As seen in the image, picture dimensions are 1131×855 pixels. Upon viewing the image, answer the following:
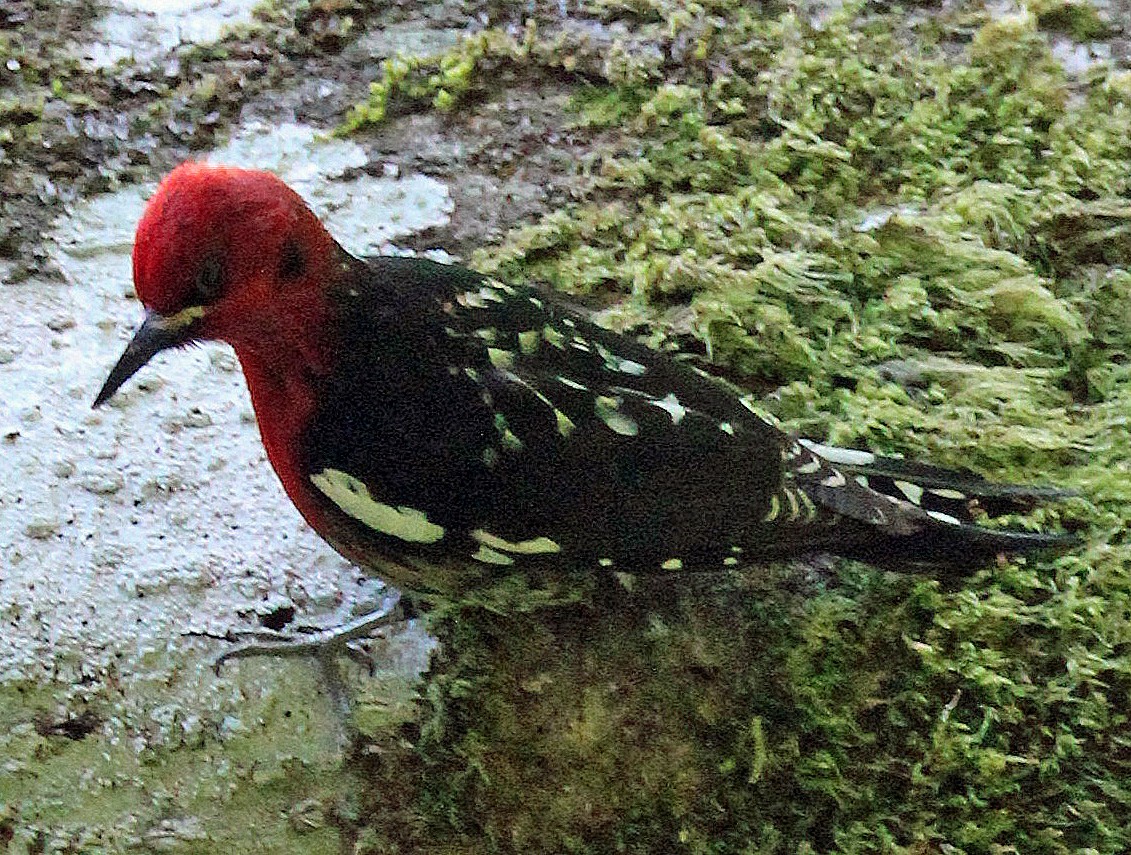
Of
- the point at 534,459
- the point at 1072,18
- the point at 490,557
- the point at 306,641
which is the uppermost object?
the point at 1072,18

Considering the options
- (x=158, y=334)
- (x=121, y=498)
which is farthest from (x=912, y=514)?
(x=121, y=498)

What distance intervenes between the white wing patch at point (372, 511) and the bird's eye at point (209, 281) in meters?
0.24

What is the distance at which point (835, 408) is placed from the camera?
168 cm

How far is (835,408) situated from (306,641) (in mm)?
869

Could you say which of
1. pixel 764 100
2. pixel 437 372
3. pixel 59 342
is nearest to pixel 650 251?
pixel 764 100

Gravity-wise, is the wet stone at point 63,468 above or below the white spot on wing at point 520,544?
below

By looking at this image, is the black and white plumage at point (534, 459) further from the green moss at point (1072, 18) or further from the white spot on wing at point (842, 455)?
the green moss at point (1072, 18)

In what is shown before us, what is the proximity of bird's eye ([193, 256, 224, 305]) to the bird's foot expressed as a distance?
489 mm

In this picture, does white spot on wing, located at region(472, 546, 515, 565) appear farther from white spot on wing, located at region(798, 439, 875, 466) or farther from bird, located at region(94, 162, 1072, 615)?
white spot on wing, located at region(798, 439, 875, 466)

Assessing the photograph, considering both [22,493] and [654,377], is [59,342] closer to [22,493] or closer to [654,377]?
[22,493]

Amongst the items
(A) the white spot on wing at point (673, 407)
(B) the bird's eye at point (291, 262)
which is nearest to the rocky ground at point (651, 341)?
(A) the white spot on wing at point (673, 407)

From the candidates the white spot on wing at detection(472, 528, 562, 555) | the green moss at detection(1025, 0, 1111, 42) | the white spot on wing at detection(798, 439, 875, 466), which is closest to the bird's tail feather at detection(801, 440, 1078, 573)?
the white spot on wing at detection(798, 439, 875, 466)

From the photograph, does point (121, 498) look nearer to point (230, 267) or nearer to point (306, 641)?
point (306, 641)

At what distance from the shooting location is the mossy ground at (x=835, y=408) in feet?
4.59
